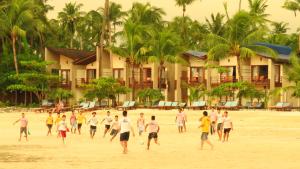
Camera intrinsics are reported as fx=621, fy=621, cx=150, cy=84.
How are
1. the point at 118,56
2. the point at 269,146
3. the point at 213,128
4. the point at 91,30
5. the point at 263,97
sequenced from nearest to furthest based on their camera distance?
the point at 269,146, the point at 213,128, the point at 263,97, the point at 118,56, the point at 91,30

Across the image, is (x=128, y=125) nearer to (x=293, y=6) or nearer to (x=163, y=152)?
(x=163, y=152)

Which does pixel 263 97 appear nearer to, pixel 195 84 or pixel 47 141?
pixel 195 84

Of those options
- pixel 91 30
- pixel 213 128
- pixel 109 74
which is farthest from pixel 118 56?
pixel 213 128

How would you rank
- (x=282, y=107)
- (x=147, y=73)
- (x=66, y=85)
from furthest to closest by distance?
(x=66, y=85)
(x=147, y=73)
(x=282, y=107)

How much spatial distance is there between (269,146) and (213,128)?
652 cm

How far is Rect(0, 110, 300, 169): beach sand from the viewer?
55.0 feet

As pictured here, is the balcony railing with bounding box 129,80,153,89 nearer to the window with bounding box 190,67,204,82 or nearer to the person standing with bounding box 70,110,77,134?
the window with bounding box 190,67,204,82

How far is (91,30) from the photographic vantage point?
82.3 meters

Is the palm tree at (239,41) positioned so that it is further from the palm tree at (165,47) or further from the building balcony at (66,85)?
the building balcony at (66,85)

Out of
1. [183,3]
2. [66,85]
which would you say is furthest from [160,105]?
[183,3]

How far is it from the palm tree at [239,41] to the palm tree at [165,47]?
379 cm

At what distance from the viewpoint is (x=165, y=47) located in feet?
177

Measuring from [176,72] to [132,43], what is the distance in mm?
5971

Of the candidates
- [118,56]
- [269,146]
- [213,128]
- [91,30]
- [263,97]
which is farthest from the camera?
[91,30]
